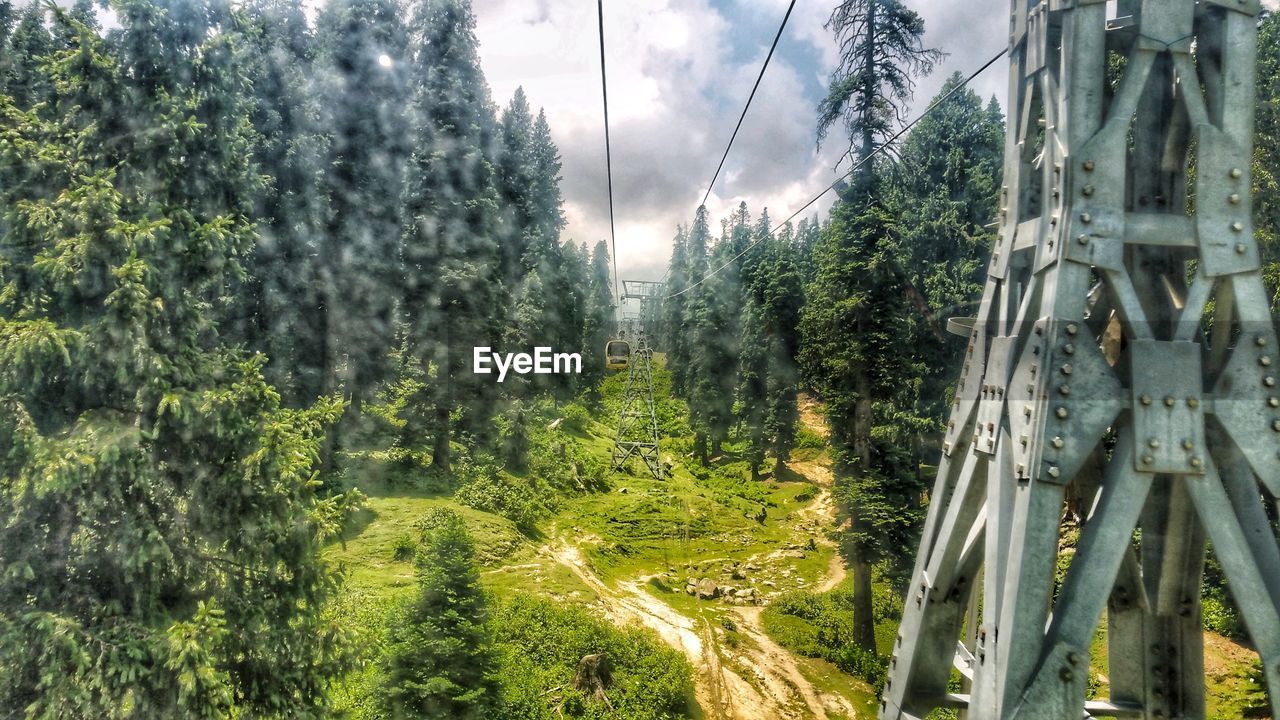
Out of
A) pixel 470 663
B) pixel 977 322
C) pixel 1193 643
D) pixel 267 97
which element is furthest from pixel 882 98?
pixel 267 97

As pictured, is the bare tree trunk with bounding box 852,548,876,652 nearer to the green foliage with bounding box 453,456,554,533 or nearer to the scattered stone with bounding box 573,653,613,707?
the scattered stone with bounding box 573,653,613,707

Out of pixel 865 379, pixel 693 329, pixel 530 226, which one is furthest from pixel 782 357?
pixel 530 226

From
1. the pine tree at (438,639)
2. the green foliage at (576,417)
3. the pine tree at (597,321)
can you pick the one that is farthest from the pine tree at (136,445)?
the pine tree at (597,321)

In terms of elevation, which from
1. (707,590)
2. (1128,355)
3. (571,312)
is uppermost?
(571,312)

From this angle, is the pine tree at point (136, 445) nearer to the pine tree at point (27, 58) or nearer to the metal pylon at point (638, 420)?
the pine tree at point (27, 58)

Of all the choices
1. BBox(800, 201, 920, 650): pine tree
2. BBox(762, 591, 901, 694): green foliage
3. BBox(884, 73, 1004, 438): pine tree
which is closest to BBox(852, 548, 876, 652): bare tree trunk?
BBox(800, 201, 920, 650): pine tree

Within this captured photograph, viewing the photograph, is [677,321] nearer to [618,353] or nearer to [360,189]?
[618,353]
